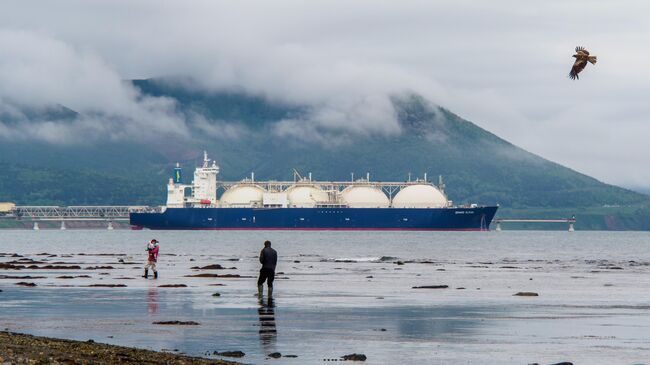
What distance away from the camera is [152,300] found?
133ft

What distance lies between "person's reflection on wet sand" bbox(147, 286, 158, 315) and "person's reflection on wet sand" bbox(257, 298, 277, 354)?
3080 millimetres

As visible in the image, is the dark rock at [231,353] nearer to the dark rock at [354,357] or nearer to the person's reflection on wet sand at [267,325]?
the person's reflection on wet sand at [267,325]

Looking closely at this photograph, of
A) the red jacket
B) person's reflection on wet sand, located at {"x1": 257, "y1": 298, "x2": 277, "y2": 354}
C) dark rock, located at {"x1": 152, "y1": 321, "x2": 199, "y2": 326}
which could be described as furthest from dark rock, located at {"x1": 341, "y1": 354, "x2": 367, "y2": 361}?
the red jacket

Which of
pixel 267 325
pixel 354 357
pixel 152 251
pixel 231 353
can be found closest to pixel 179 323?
pixel 267 325

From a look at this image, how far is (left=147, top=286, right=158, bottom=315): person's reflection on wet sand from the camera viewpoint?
36.2 m

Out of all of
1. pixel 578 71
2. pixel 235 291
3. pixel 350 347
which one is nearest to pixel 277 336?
pixel 350 347

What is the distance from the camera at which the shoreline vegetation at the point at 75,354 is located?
21.4 meters

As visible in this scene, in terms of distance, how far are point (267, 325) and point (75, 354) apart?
9.36m

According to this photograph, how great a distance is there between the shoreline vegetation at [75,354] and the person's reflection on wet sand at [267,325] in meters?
2.89

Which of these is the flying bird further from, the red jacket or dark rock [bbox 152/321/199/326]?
the red jacket

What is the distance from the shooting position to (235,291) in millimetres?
46656

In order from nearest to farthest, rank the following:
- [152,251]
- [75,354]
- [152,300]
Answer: [75,354] < [152,300] < [152,251]

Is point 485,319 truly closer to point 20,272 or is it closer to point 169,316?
point 169,316

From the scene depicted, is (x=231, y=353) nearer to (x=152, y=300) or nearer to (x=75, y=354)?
(x=75, y=354)
